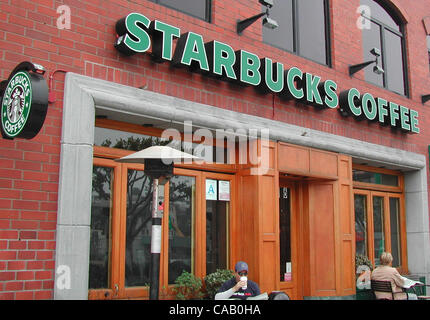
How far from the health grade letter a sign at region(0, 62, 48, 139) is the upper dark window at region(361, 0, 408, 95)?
25.2 feet

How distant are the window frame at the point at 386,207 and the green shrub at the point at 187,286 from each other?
4.67m

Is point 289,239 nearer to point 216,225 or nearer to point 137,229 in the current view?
point 216,225

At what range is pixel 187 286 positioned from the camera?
23.0ft

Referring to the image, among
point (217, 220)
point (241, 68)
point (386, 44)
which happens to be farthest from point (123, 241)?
point (386, 44)

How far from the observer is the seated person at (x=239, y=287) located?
6258mm

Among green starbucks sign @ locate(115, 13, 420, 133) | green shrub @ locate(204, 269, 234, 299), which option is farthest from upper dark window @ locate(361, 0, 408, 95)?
green shrub @ locate(204, 269, 234, 299)

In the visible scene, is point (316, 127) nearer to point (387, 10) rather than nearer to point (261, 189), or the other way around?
point (261, 189)

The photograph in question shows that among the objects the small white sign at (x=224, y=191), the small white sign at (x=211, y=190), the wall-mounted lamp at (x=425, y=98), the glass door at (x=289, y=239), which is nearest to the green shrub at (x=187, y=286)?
the small white sign at (x=211, y=190)

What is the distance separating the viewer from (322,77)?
942 cm

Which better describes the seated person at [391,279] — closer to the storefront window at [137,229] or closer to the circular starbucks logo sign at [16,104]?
the storefront window at [137,229]

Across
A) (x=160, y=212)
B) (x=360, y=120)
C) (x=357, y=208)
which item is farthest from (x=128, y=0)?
(x=357, y=208)

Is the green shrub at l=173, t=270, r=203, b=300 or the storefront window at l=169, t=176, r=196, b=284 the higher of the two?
the storefront window at l=169, t=176, r=196, b=284

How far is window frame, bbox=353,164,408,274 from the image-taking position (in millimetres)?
10602

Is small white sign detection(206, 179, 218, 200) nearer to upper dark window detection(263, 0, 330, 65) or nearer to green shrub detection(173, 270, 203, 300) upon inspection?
green shrub detection(173, 270, 203, 300)
